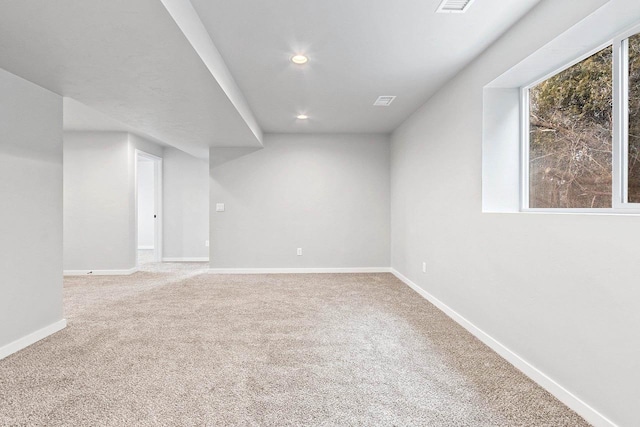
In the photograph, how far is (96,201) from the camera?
17.7 feet

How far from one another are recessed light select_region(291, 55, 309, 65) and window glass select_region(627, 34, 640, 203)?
205 centimetres

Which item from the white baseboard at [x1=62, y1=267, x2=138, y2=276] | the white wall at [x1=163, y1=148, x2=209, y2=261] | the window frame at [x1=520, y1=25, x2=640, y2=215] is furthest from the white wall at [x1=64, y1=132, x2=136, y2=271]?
the window frame at [x1=520, y1=25, x2=640, y2=215]

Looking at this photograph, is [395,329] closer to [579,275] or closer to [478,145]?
[579,275]

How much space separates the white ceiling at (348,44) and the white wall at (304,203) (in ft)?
5.58

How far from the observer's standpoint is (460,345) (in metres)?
2.56

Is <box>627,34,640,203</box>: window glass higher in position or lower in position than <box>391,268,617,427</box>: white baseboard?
higher

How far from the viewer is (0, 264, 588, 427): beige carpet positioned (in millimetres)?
1723

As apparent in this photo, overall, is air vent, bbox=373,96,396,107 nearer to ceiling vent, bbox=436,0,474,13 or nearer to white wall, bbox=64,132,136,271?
ceiling vent, bbox=436,0,474,13

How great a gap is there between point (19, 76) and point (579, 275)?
3.99 meters

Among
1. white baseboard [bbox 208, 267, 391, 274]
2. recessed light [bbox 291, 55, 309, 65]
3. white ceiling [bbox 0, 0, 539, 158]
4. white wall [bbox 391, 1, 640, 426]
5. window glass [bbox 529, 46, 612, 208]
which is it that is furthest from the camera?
white baseboard [bbox 208, 267, 391, 274]

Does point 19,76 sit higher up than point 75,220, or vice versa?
point 19,76

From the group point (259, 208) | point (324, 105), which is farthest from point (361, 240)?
point (324, 105)

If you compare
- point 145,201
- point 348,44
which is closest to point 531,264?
point 348,44

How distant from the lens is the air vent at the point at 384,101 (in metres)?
3.69
